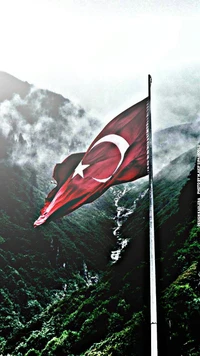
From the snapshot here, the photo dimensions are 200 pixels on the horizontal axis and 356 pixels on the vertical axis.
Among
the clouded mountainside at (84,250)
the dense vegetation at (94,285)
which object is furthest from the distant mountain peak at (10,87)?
the dense vegetation at (94,285)

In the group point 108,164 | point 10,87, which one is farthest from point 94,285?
point 10,87

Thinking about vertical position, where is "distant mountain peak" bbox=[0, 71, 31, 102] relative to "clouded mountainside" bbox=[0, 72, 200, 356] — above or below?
above

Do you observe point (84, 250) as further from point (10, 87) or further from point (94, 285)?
point (10, 87)

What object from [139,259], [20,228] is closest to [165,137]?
[20,228]

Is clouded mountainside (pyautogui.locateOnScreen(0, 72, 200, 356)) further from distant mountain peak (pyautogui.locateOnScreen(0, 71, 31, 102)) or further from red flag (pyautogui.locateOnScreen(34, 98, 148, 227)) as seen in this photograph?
red flag (pyautogui.locateOnScreen(34, 98, 148, 227))

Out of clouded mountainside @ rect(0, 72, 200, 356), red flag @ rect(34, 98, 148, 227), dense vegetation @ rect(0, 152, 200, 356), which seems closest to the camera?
red flag @ rect(34, 98, 148, 227)

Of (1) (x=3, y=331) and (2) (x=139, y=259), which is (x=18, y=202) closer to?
(1) (x=3, y=331)

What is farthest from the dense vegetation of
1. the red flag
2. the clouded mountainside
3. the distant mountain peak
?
the distant mountain peak
